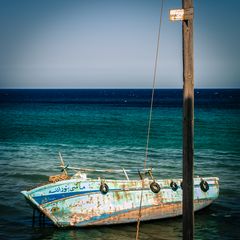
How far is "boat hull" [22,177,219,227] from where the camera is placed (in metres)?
15.6

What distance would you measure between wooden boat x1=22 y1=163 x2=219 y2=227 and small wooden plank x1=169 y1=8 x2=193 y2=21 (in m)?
9.29

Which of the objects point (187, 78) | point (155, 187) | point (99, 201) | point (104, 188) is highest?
point (187, 78)

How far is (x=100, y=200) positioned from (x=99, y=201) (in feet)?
0.19

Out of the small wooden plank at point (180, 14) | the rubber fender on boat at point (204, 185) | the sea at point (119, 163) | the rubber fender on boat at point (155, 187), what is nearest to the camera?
the small wooden plank at point (180, 14)

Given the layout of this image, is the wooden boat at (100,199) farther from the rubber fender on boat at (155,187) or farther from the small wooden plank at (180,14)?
the small wooden plank at (180,14)

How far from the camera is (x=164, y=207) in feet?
56.4

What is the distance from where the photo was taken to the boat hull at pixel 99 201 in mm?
15633

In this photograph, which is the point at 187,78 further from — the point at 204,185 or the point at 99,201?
the point at 204,185

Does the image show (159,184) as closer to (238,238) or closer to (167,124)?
(238,238)

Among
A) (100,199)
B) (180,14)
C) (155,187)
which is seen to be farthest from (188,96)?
(155,187)

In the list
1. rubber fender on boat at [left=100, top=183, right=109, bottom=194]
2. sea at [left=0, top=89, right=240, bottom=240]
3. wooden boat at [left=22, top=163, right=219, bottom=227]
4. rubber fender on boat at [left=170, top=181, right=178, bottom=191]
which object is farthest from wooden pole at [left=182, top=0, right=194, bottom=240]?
rubber fender on boat at [left=170, top=181, right=178, bottom=191]

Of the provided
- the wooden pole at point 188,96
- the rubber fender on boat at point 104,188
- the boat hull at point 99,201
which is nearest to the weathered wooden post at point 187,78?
the wooden pole at point 188,96

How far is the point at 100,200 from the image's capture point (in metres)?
16.1

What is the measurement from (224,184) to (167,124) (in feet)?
124
